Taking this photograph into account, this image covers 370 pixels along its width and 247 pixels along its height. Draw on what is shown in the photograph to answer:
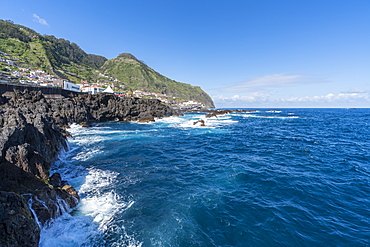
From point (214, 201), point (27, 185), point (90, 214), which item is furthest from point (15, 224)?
point (214, 201)

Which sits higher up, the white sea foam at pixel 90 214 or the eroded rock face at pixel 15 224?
the eroded rock face at pixel 15 224

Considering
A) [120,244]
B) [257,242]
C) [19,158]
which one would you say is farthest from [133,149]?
[257,242]

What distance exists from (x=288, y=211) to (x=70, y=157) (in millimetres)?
24179

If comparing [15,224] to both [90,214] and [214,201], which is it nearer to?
[90,214]

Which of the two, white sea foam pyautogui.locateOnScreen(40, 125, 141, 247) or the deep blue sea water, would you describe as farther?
the deep blue sea water

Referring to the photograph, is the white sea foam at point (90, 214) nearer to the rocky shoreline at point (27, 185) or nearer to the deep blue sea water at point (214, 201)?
the deep blue sea water at point (214, 201)

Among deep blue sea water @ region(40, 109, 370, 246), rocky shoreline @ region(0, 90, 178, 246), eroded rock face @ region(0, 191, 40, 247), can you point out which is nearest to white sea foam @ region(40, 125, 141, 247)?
deep blue sea water @ region(40, 109, 370, 246)

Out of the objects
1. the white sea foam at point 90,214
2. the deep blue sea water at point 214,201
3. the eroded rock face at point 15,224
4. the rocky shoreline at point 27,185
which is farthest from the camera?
the deep blue sea water at point 214,201

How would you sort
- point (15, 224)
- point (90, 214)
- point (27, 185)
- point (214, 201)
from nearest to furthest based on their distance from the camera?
1. point (15, 224)
2. point (27, 185)
3. point (90, 214)
4. point (214, 201)

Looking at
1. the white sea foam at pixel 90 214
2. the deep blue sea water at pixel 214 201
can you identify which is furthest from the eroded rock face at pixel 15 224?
the deep blue sea water at pixel 214 201

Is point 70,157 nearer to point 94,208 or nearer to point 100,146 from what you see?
point 100,146

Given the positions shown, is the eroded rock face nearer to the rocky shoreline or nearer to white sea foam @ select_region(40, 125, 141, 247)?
the rocky shoreline

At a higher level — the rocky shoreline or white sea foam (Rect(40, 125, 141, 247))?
the rocky shoreline

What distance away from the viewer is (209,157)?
23062 mm
